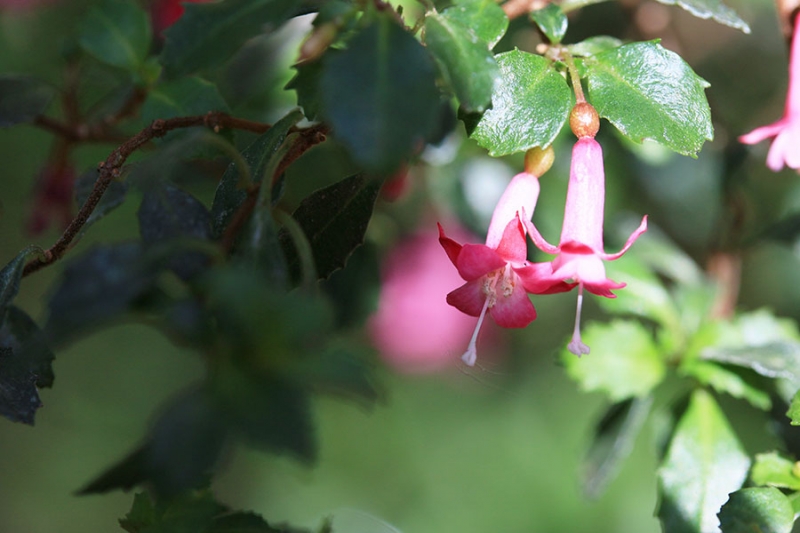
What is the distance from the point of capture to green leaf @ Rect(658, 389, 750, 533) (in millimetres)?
624

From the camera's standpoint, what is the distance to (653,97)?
52 centimetres

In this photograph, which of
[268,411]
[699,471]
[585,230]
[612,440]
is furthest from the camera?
[612,440]

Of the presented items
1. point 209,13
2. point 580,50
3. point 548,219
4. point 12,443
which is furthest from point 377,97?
point 12,443

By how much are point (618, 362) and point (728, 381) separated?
0.10 m

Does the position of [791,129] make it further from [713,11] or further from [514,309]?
[514,309]

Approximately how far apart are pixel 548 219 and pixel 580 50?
17.8 inches

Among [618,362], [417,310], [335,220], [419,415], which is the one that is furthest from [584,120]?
[419,415]

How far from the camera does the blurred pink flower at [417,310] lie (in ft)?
4.07

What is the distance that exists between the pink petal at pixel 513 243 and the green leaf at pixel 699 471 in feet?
0.89

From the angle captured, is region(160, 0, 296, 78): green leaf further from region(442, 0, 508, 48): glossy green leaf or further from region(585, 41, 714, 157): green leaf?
region(585, 41, 714, 157): green leaf

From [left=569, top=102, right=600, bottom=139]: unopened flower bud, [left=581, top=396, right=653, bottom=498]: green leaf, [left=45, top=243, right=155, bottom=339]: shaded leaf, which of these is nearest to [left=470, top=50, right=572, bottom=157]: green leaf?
[left=569, top=102, right=600, bottom=139]: unopened flower bud

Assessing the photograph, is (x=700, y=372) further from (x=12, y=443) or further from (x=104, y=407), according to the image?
(x=12, y=443)

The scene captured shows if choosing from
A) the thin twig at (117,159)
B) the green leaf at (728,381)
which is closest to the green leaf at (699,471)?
the green leaf at (728,381)

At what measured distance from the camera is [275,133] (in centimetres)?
52
